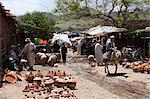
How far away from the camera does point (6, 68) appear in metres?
19.6

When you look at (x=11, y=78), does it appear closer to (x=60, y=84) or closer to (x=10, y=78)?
(x=10, y=78)

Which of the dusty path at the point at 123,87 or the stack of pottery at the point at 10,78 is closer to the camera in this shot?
the dusty path at the point at 123,87

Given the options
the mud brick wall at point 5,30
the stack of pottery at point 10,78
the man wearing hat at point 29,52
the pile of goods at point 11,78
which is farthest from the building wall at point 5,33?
the stack of pottery at point 10,78

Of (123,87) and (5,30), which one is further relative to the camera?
(5,30)

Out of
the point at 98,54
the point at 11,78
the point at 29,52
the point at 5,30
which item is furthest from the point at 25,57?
the point at 11,78

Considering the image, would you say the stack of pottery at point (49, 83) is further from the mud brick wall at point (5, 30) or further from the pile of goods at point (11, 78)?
the mud brick wall at point (5, 30)

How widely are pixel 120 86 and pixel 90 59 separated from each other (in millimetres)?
10767

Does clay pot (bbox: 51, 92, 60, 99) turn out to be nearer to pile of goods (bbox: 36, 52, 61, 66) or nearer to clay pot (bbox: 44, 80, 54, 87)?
clay pot (bbox: 44, 80, 54, 87)

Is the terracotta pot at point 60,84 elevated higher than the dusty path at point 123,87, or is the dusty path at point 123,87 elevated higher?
the terracotta pot at point 60,84

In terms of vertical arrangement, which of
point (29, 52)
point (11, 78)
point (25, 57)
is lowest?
point (11, 78)

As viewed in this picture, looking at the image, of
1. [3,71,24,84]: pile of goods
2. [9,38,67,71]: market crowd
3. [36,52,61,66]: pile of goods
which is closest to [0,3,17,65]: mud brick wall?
[9,38,67,71]: market crowd

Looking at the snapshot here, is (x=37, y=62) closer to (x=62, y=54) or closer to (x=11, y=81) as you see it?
(x=62, y=54)

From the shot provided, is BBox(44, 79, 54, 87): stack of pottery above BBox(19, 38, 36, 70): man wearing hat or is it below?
below

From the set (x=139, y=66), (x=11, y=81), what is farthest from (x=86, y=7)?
(x=11, y=81)
